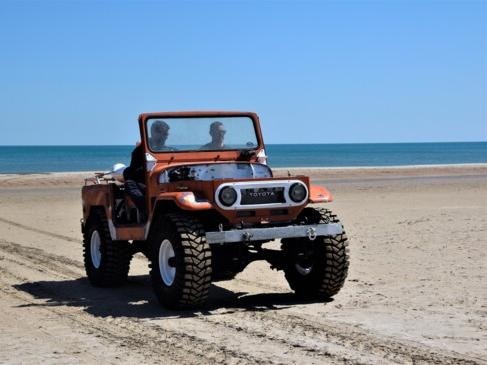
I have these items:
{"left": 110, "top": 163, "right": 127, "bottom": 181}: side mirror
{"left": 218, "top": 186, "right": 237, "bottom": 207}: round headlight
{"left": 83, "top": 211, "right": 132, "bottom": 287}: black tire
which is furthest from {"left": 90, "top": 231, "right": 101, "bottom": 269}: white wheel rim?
{"left": 218, "top": 186, "right": 237, "bottom": 207}: round headlight

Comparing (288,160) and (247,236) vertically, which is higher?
(247,236)

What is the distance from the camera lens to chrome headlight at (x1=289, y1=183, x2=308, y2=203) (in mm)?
9234

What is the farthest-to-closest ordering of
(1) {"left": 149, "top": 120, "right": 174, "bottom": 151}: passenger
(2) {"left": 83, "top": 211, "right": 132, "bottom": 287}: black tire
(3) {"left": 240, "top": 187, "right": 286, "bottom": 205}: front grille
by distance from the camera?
(2) {"left": 83, "top": 211, "right": 132, "bottom": 287}: black tire, (1) {"left": 149, "top": 120, "right": 174, "bottom": 151}: passenger, (3) {"left": 240, "top": 187, "right": 286, "bottom": 205}: front grille

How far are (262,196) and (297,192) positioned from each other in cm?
39

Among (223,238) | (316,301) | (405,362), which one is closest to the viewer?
(405,362)

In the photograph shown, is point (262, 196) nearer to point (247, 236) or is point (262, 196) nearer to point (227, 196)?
point (227, 196)

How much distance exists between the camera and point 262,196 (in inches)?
359

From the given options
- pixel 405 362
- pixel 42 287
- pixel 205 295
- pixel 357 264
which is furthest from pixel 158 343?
pixel 357 264

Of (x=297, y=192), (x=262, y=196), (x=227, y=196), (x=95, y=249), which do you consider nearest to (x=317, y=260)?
(x=297, y=192)

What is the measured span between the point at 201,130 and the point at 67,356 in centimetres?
428

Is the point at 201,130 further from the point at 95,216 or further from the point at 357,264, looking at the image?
the point at 357,264

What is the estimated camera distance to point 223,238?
28.5 ft

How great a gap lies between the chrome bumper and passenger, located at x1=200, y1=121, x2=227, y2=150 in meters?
2.09

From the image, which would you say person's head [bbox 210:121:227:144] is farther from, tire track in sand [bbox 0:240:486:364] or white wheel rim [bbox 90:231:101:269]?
tire track in sand [bbox 0:240:486:364]
